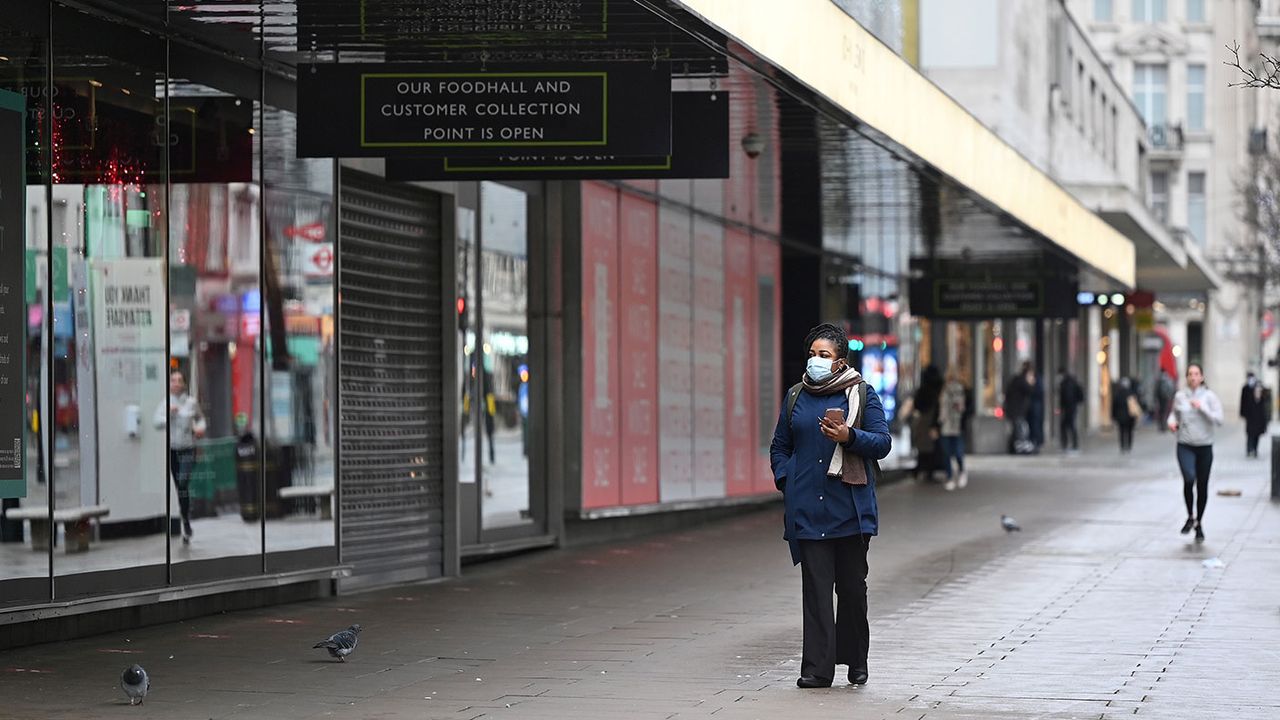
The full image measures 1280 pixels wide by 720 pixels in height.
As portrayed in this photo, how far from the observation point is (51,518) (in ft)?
36.5

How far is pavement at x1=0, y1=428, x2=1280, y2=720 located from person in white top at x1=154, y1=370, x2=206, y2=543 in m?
0.80

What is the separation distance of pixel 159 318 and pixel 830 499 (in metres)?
4.78

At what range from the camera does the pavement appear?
897cm

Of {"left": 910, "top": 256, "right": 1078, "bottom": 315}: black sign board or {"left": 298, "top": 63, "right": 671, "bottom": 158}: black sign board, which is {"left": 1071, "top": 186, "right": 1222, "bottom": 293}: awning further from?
{"left": 298, "top": 63, "right": 671, "bottom": 158}: black sign board

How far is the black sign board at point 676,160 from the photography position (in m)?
12.5

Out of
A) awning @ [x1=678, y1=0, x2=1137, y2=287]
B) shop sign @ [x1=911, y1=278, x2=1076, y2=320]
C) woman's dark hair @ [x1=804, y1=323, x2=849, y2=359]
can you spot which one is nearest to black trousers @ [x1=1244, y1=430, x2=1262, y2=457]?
shop sign @ [x1=911, y1=278, x2=1076, y2=320]

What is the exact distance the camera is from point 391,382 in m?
15.0

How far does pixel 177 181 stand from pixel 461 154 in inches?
77.9

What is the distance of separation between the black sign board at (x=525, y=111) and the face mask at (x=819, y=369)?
2.34 m

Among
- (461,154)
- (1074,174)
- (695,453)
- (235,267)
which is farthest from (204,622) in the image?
(1074,174)

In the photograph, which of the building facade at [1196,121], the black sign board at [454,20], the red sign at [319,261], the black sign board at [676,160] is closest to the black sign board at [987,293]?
the red sign at [319,261]

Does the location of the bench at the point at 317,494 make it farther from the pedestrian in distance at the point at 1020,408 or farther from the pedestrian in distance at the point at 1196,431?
the pedestrian in distance at the point at 1020,408

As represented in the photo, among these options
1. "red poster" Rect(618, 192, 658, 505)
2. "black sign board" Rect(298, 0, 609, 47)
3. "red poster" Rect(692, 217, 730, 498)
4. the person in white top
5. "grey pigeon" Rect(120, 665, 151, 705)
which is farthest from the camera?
"red poster" Rect(692, 217, 730, 498)

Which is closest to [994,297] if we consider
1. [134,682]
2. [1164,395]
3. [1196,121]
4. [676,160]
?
[676,160]
